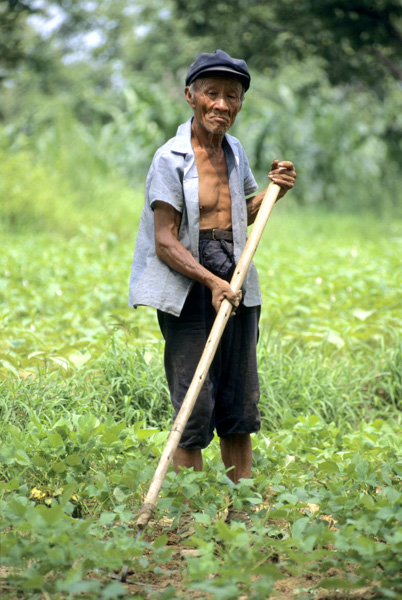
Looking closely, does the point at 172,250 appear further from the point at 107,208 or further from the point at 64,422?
the point at 107,208

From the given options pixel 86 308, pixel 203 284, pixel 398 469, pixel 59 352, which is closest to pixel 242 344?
pixel 203 284

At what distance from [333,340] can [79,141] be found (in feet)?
28.6

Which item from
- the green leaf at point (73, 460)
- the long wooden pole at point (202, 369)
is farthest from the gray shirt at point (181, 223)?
the green leaf at point (73, 460)

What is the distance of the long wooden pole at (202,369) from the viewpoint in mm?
2658

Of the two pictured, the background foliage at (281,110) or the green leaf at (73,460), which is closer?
the green leaf at (73,460)

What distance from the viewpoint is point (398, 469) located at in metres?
3.16

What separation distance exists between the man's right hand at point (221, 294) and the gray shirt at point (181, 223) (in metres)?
0.15

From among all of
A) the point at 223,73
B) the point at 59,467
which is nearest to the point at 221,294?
the point at 223,73

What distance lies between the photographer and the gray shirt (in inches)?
118

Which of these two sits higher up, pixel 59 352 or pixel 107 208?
pixel 107 208

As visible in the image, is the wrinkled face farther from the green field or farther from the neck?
the green field

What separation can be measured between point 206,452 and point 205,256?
45.0 inches

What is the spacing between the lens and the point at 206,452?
→ 3762 mm

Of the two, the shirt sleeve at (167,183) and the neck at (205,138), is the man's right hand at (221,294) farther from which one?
the neck at (205,138)
